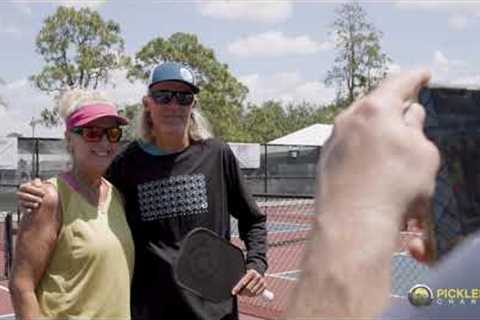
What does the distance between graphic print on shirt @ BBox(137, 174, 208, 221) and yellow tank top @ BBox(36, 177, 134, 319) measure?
0.22 meters

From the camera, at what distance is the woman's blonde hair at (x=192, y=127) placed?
3.13 metres

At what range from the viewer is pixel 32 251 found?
266 cm

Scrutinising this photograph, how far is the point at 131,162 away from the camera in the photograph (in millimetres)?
3068

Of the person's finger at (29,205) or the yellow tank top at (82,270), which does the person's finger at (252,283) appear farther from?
the person's finger at (29,205)

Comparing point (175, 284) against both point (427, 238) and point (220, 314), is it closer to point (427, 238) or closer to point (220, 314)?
point (220, 314)

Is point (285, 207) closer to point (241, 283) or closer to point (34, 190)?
point (241, 283)

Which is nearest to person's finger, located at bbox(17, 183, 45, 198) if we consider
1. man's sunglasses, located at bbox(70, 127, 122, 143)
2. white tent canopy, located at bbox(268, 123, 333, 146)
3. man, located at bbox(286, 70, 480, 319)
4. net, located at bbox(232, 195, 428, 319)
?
man's sunglasses, located at bbox(70, 127, 122, 143)

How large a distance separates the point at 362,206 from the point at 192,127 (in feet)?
7.95

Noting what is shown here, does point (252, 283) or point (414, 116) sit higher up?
point (414, 116)

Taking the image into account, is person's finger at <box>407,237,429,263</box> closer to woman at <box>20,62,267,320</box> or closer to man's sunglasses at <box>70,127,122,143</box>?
woman at <box>20,62,267,320</box>

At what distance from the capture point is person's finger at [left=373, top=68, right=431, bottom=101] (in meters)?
0.82

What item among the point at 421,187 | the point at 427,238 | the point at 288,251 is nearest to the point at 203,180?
the point at 427,238

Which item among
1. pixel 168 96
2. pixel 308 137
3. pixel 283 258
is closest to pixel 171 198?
→ pixel 168 96

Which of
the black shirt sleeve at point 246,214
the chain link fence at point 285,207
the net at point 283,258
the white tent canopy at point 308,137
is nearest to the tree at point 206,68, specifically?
the white tent canopy at point 308,137
